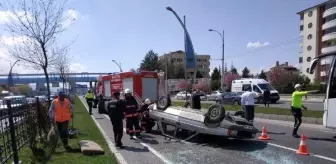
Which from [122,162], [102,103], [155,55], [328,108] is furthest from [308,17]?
[122,162]

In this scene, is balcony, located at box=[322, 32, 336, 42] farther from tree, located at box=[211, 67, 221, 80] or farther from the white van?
tree, located at box=[211, 67, 221, 80]

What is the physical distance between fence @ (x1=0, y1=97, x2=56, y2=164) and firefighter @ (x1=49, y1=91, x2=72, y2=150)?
0.59 metres

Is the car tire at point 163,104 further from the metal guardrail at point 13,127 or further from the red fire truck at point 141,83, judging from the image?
the red fire truck at point 141,83

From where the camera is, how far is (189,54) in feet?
76.8

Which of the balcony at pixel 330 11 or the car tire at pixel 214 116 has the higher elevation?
the balcony at pixel 330 11

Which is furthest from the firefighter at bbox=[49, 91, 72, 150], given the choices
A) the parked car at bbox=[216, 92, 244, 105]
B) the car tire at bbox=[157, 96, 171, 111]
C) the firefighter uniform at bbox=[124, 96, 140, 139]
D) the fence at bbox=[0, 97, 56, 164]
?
the parked car at bbox=[216, 92, 244, 105]

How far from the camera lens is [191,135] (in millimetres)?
10828

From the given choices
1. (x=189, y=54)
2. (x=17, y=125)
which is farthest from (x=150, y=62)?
(x=17, y=125)

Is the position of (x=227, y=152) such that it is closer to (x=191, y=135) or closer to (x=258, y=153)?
(x=258, y=153)

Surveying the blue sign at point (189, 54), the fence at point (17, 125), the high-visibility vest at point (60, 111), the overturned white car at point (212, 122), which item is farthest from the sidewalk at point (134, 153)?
the blue sign at point (189, 54)

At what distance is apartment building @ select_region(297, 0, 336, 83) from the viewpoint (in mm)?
63138

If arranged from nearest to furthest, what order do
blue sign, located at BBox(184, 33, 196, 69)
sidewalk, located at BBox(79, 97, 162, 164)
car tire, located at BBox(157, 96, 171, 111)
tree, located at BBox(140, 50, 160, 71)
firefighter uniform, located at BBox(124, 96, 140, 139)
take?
sidewalk, located at BBox(79, 97, 162, 164) < firefighter uniform, located at BBox(124, 96, 140, 139) < car tire, located at BBox(157, 96, 171, 111) < blue sign, located at BBox(184, 33, 196, 69) < tree, located at BBox(140, 50, 160, 71)

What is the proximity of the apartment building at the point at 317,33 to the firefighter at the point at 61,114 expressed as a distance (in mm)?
60360

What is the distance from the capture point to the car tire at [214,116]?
31.2 ft
